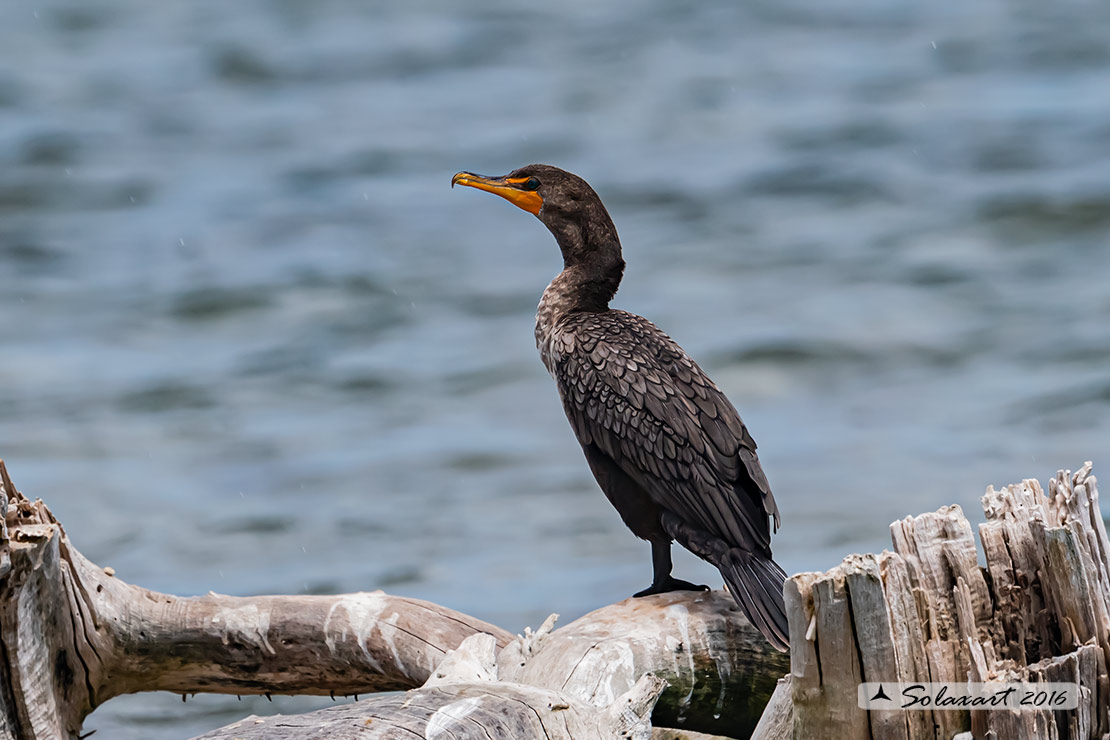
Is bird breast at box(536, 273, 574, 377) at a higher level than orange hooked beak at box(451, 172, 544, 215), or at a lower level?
lower

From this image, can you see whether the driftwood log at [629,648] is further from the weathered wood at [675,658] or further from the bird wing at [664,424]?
the bird wing at [664,424]

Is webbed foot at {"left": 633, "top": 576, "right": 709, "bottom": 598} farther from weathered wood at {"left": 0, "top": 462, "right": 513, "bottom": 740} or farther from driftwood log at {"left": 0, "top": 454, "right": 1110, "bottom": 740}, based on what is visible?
weathered wood at {"left": 0, "top": 462, "right": 513, "bottom": 740}

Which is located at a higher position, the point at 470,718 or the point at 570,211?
the point at 570,211

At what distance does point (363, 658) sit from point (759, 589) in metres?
1.48

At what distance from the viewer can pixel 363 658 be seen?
4.67m

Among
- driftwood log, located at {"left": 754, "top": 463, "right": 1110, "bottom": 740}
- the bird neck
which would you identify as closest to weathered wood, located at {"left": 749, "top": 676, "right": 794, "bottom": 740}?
driftwood log, located at {"left": 754, "top": 463, "right": 1110, "bottom": 740}

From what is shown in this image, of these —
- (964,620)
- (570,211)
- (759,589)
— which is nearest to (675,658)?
(759,589)

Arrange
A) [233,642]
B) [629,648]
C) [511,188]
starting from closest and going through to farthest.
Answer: [629,648]
[233,642]
[511,188]

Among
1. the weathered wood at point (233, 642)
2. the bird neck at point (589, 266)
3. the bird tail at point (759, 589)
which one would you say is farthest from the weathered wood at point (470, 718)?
the bird neck at point (589, 266)

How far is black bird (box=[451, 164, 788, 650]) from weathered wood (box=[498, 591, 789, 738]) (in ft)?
0.58

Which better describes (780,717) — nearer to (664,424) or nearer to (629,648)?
(629,648)

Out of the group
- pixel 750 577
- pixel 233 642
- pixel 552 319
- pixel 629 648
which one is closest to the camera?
pixel 629 648

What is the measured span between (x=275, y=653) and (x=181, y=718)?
14.0ft

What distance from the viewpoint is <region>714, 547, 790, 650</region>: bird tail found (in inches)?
152
